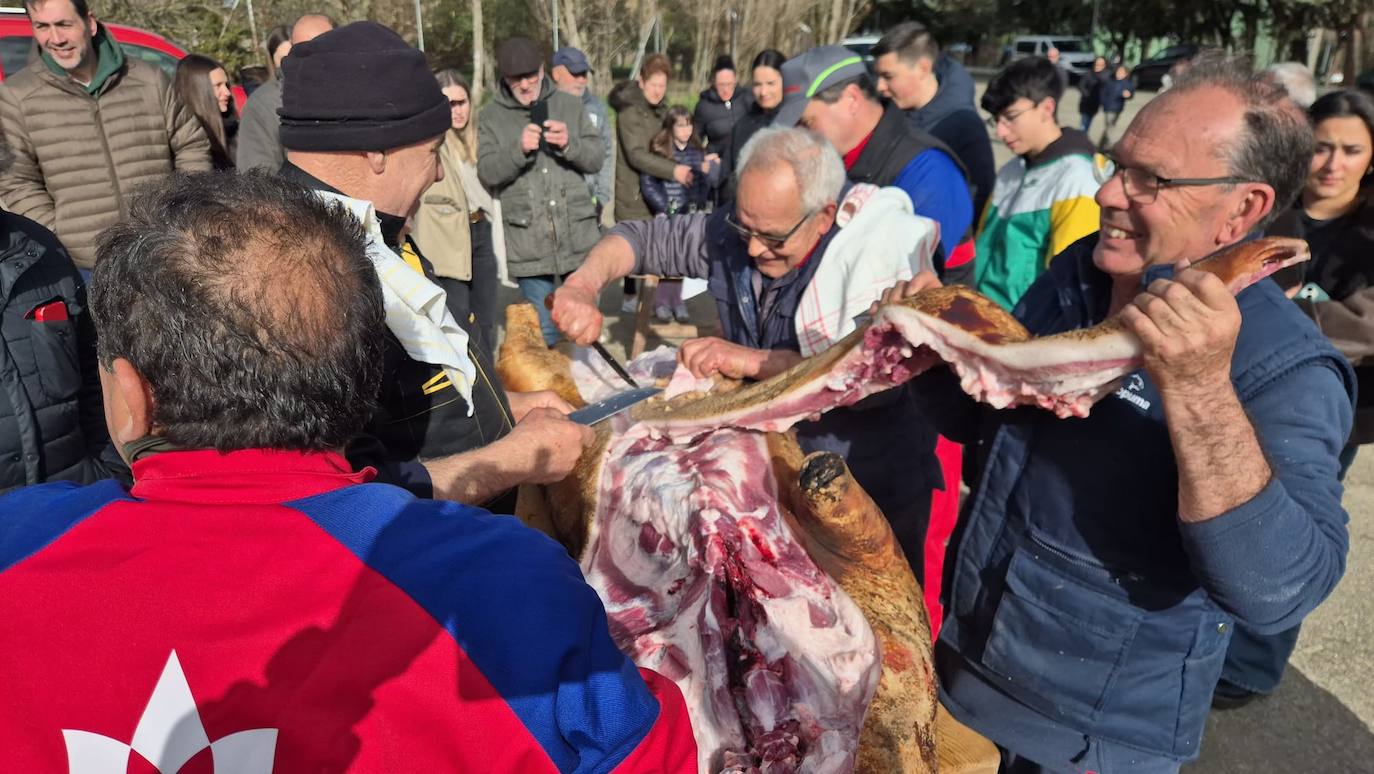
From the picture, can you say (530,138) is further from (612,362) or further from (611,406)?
(611,406)

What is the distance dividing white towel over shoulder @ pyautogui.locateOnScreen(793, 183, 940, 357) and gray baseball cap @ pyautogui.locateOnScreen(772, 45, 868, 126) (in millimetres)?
1315

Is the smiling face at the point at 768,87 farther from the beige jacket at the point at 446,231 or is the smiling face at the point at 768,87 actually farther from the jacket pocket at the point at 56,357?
the jacket pocket at the point at 56,357

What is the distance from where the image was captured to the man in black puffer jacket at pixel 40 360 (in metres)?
2.35

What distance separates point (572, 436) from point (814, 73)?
2.78 m

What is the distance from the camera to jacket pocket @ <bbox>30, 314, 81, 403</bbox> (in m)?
2.42

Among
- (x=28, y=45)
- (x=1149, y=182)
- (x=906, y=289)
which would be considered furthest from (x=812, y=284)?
(x=28, y=45)

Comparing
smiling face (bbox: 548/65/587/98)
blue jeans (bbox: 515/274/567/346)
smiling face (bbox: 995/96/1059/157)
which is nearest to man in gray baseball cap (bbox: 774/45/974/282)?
smiling face (bbox: 995/96/1059/157)

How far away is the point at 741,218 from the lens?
2660 millimetres

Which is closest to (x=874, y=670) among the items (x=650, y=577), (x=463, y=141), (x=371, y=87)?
(x=650, y=577)

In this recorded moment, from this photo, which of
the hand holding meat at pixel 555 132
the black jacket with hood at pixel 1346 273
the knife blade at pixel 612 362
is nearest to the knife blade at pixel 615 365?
the knife blade at pixel 612 362

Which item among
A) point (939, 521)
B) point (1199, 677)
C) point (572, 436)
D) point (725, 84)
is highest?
point (572, 436)

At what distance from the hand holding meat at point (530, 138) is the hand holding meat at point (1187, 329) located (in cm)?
469

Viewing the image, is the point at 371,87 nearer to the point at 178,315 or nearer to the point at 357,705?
the point at 178,315

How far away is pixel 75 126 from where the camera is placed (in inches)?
170
